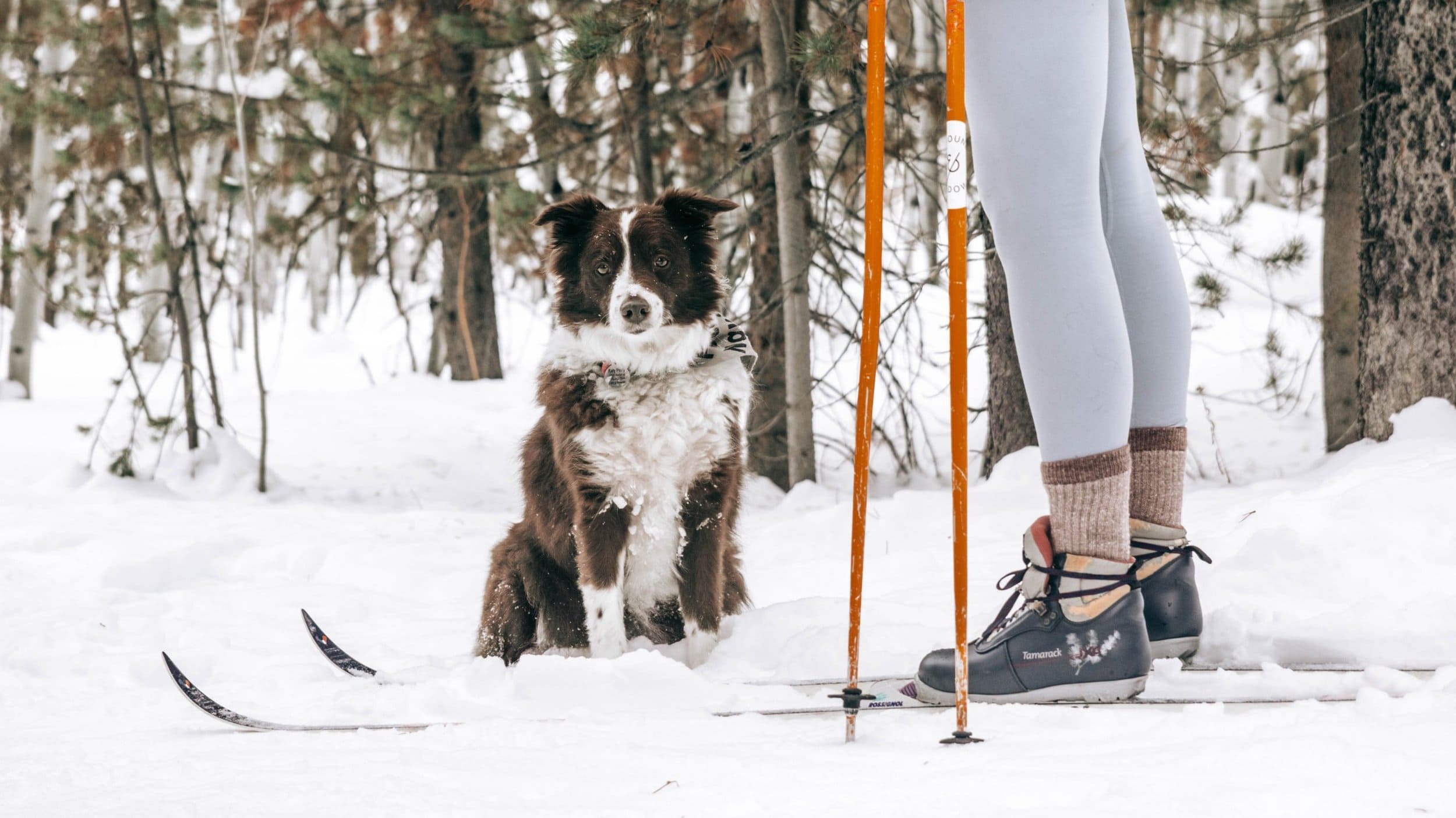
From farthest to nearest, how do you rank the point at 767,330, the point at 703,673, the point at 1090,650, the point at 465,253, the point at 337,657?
the point at 465,253 → the point at 767,330 → the point at 337,657 → the point at 703,673 → the point at 1090,650

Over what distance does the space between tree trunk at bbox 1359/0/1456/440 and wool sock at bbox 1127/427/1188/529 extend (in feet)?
8.15

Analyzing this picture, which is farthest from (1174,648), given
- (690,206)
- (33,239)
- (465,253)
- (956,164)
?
(33,239)

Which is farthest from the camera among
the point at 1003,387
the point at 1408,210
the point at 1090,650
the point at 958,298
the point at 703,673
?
the point at 1003,387

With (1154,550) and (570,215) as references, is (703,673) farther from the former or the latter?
(570,215)

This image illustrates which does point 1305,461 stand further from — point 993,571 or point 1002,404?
point 993,571

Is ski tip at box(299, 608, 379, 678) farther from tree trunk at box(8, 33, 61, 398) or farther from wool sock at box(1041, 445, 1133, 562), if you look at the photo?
tree trunk at box(8, 33, 61, 398)

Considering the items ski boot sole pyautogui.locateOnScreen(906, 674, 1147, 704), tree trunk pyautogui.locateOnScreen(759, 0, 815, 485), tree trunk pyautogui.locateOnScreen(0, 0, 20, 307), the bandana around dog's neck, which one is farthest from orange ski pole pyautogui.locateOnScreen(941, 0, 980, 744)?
tree trunk pyautogui.locateOnScreen(0, 0, 20, 307)

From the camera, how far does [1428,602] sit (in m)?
2.08

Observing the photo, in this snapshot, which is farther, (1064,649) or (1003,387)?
(1003,387)

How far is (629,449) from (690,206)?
2.51 ft

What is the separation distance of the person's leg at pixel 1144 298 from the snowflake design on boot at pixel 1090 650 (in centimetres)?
36

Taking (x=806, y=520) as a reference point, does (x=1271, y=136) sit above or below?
above

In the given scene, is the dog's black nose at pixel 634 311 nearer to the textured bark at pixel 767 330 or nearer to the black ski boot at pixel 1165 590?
the black ski boot at pixel 1165 590

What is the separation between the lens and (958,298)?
1.57 meters
